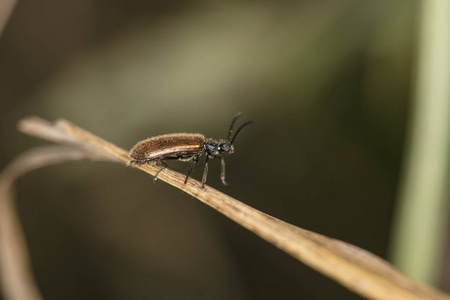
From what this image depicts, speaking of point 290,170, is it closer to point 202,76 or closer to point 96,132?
point 202,76

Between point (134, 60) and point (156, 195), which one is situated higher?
point (134, 60)

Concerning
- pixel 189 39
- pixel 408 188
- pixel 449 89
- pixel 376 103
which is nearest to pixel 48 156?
pixel 189 39

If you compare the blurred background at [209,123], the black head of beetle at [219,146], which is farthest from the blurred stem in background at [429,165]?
the black head of beetle at [219,146]

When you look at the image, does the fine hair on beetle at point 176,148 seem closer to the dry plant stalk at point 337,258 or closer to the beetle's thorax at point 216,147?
the beetle's thorax at point 216,147

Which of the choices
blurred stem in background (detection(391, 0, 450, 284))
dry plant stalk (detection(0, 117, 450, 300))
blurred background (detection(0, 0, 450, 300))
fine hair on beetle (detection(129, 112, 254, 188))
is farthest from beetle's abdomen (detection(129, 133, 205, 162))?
blurred stem in background (detection(391, 0, 450, 284))

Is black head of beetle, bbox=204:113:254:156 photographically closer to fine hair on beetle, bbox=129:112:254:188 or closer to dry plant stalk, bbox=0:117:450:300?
fine hair on beetle, bbox=129:112:254:188

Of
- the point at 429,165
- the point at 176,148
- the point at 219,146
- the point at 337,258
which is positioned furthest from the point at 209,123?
the point at 337,258
